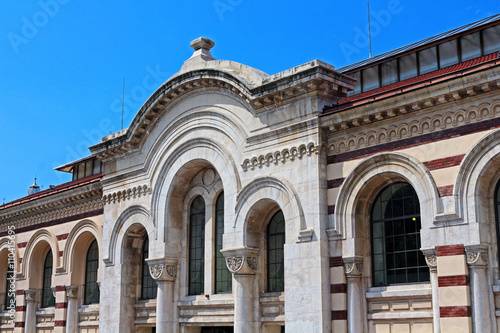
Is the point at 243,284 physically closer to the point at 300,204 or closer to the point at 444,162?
the point at 300,204

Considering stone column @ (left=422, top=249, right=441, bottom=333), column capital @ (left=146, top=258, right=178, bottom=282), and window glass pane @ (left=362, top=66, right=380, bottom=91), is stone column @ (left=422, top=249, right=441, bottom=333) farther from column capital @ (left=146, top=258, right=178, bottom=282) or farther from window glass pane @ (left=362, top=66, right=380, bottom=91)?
column capital @ (left=146, top=258, right=178, bottom=282)

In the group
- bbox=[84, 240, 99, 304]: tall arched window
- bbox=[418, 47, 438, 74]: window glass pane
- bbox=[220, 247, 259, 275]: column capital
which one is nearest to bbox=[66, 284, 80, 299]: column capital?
bbox=[84, 240, 99, 304]: tall arched window

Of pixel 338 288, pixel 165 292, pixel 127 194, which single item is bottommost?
pixel 338 288

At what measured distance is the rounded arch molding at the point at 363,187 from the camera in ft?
61.6

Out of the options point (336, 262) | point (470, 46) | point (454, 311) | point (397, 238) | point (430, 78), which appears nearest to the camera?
point (454, 311)

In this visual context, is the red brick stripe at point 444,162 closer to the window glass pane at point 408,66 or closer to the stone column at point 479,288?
the stone column at point 479,288

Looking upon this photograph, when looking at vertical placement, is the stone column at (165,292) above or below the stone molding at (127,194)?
below

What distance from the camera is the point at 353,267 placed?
19594 mm

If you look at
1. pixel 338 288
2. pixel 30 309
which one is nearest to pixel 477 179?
pixel 338 288

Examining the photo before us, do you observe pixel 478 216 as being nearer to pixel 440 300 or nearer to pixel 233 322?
pixel 440 300

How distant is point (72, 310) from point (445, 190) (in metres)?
19.6

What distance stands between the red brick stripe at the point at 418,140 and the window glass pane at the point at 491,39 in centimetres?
601

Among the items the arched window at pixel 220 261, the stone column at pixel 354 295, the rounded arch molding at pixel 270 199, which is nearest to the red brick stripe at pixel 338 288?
the stone column at pixel 354 295

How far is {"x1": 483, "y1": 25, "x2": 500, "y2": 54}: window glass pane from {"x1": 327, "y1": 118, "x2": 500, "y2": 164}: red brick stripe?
237 inches
